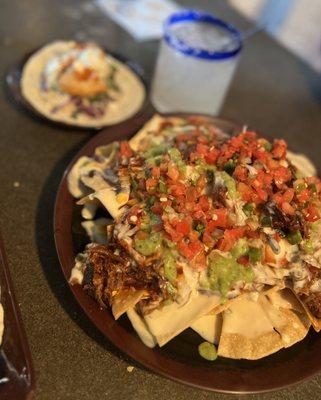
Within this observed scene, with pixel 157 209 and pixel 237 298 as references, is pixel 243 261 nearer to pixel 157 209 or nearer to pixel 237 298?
pixel 237 298

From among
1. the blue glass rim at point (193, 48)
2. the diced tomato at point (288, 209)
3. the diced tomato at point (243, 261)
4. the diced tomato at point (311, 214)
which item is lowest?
the diced tomato at point (243, 261)

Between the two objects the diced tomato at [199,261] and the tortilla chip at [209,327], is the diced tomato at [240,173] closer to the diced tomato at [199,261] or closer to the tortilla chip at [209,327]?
the diced tomato at [199,261]

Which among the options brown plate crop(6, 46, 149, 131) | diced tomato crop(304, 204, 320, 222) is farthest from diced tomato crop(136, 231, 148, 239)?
brown plate crop(6, 46, 149, 131)

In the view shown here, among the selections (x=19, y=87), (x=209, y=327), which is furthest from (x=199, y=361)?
(x=19, y=87)

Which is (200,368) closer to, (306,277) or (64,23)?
(306,277)

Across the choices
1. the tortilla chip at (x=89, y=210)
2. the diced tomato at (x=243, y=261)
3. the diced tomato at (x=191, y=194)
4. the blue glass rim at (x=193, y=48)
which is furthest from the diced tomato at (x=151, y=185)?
the blue glass rim at (x=193, y=48)

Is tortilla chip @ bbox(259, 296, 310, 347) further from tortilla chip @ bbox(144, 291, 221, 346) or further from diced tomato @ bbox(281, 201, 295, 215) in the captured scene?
diced tomato @ bbox(281, 201, 295, 215)
